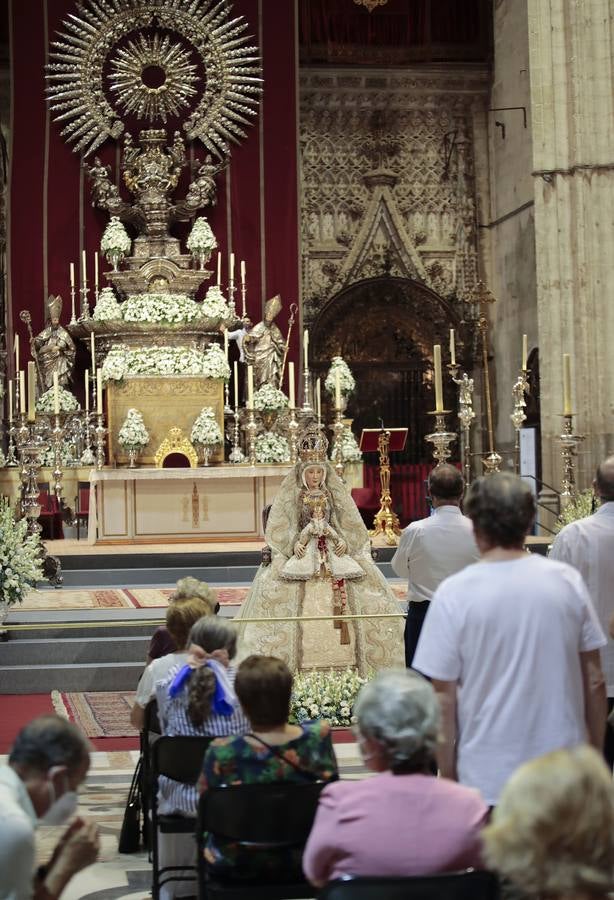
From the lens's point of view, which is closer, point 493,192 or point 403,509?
point 403,509

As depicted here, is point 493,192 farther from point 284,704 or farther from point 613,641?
point 284,704

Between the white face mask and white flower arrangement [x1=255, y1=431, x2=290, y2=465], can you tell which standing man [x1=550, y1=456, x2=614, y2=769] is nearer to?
the white face mask

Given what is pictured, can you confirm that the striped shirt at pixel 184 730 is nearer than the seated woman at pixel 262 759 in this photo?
No

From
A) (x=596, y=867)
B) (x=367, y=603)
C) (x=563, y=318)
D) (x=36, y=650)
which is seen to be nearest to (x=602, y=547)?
(x=596, y=867)

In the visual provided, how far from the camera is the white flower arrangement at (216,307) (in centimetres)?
1855

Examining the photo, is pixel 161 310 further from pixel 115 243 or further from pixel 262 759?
pixel 262 759

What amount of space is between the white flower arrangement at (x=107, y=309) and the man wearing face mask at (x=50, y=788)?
1551 centimetres

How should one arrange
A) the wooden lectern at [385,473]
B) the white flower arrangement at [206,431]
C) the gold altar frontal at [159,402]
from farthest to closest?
the gold altar frontal at [159,402] < the white flower arrangement at [206,431] < the wooden lectern at [385,473]

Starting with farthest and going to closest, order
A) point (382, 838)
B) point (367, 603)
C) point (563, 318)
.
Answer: point (563, 318)
point (367, 603)
point (382, 838)

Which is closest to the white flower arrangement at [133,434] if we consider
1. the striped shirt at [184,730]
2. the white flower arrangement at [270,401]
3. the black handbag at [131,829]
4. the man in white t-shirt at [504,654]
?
the white flower arrangement at [270,401]

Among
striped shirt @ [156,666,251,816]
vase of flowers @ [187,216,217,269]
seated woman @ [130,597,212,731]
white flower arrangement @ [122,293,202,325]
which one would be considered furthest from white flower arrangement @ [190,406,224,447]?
striped shirt @ [156,666,251,816]

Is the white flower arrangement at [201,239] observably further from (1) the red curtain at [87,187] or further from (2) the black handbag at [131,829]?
(2) the black handbag at [131,829]

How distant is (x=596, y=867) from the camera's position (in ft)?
8.01

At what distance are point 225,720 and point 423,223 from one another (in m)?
17.5
